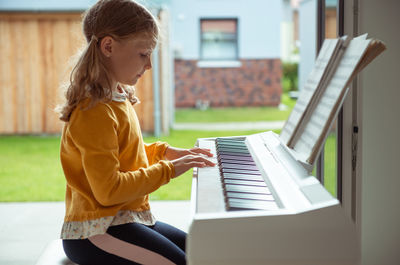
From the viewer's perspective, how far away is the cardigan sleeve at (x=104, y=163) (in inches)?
59.7

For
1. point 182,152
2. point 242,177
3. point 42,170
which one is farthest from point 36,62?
point 242,177

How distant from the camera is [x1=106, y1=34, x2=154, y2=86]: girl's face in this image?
65.6 inches

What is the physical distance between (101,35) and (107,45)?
0.04m

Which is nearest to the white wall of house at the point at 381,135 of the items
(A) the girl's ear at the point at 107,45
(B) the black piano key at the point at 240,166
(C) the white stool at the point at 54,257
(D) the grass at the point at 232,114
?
(B) the black piano key at the point at 240,166

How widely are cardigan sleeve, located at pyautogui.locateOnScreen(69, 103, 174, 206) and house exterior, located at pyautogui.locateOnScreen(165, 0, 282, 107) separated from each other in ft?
34.2

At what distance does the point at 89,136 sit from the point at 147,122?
6149 mm

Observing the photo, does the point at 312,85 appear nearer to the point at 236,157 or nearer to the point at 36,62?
the point at 236,157

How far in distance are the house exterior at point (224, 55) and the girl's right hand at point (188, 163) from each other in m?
10.3

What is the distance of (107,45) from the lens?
5.46 feet

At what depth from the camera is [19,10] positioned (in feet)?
25.2

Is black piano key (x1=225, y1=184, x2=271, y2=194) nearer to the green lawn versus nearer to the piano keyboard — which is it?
the piano keyboard

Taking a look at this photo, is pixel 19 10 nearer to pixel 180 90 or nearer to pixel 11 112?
pixel 11 112

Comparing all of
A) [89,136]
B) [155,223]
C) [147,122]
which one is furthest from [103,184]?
[147,122]

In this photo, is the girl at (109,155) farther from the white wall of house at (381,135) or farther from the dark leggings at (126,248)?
the white wall of house at (381,135)
